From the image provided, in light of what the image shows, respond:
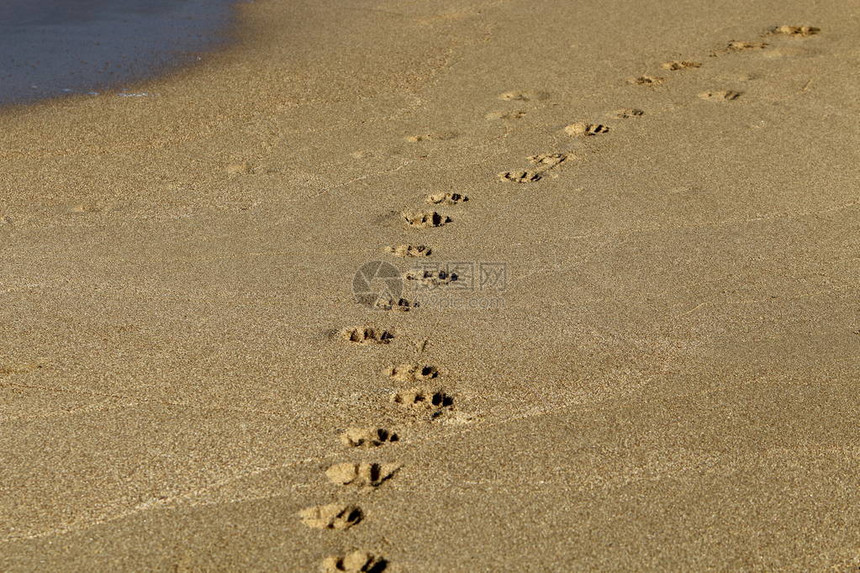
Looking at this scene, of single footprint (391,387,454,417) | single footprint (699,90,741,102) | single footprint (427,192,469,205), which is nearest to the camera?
single footprint (391,387,454,417)

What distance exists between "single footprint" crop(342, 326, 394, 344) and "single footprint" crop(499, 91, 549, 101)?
2.61 metres

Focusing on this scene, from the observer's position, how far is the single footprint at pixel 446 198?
14.8ft

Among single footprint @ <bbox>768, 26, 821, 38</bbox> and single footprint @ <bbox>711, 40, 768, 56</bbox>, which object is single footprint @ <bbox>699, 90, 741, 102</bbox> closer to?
single footprint @ <bbox>711, 40, 768, 56</bbox>

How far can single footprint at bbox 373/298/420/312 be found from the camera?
3688 millimetres

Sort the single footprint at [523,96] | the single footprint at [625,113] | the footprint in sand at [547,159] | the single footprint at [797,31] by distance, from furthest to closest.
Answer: the single footprint at [797,31], the single footprint at [523,96], the single footprint at [625,113], the footprint in sand at [547,159]

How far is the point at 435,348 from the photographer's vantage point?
342cm

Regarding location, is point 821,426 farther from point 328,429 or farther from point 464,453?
point 328,429

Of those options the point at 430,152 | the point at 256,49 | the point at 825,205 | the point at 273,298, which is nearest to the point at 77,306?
the point at 273,298

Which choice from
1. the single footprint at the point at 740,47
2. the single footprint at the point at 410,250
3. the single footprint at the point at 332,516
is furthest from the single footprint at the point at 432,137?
the single footprint at the point at 332,516

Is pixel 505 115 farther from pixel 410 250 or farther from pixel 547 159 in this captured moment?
pixel 410 250

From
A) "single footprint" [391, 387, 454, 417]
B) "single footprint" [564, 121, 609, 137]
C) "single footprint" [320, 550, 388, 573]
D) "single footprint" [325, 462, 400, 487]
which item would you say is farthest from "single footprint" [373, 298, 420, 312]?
"single footprint" [564, 121, 609, 137]

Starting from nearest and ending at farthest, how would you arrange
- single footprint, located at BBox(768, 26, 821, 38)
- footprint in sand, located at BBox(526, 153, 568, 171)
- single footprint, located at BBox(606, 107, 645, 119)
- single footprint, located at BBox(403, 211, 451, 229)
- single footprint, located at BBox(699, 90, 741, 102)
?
single footprint, located at BBox(403, 211, 451, 229), footprint in sand, located at BBox(526, 153, 568, 171), single footprint, located at BBox(606, 107, 645, 119), single footprint, located at BBox(699, 90, 741, 102), single footprint, located at BBox(768, 26, 821, 38)

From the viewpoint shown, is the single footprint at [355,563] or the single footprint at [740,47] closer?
Result: the single footprint at [355,563]

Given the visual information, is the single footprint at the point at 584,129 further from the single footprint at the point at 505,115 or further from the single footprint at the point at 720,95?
the single footprint at the point at 720,95
